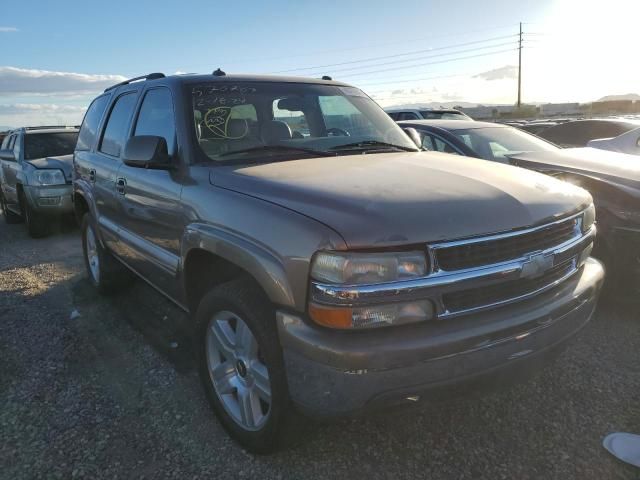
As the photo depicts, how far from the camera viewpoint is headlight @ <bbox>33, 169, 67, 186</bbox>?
801 cm

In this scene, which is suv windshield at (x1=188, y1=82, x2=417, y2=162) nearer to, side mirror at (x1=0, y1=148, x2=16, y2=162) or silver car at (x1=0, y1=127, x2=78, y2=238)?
silver car at (x1=0, y1=127, x2=78, y2=238)

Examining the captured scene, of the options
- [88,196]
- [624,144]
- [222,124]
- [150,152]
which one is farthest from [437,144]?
[150,152]

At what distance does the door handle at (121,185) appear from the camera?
3.74 metres

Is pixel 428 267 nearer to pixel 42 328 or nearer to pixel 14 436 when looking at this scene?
pixel 14 436

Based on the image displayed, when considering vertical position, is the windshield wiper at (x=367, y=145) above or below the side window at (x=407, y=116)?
below

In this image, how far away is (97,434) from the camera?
2.79 m

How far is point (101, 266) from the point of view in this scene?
190 inches

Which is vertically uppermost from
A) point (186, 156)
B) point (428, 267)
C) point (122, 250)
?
point (186, 156)

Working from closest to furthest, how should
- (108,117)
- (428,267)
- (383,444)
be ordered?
(428,267) → (383,444) → (108,117)

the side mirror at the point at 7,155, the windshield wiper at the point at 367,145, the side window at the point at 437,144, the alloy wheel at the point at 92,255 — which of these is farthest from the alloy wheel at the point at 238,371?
the side mirror at the point at 7,155

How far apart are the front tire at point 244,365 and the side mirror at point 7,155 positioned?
8161 millimetres

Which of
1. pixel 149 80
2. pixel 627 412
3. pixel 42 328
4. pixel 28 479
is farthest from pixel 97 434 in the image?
pixel 627 412

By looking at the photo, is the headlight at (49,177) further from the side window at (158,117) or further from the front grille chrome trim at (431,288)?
the front grille chrome trim at (431,288)

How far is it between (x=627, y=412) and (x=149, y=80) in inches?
146
